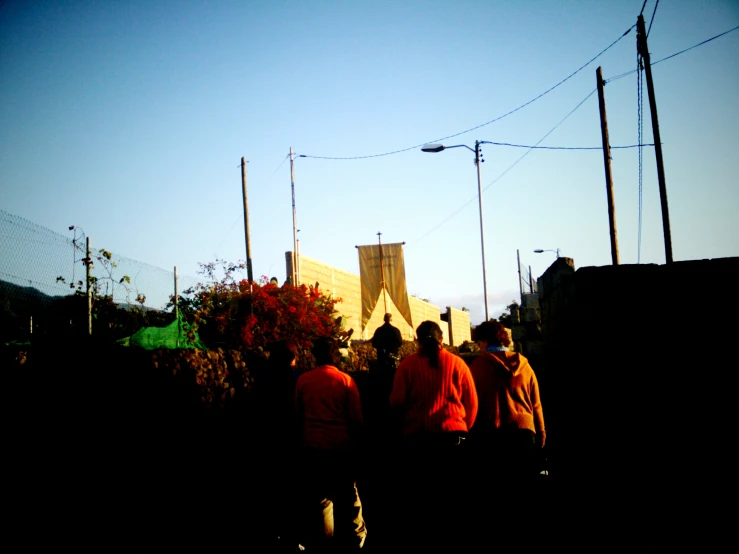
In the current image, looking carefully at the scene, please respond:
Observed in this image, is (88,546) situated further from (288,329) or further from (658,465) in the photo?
(288,329)

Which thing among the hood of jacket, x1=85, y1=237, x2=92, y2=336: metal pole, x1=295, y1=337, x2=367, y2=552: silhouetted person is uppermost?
x1=85, y1=237, x2=92, y2=336: metal pole

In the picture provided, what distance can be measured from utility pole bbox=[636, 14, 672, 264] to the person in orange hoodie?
9375 mm

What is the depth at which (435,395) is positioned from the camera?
4230 mm

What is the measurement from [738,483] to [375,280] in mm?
21283

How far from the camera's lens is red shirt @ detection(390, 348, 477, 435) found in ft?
13.8

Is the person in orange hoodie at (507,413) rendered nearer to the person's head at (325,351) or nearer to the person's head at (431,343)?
the person's head at (431,343)

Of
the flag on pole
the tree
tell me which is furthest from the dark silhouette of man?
the flag on pole

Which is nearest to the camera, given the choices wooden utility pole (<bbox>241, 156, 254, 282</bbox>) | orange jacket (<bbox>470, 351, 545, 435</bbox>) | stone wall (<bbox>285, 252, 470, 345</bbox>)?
orange jacket (<bbox>470, 351, 545, 435</bbox>)

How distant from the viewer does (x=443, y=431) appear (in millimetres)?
4148

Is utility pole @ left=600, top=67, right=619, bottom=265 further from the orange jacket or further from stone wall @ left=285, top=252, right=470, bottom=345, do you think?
the orange jacket

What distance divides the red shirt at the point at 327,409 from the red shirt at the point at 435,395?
380 millimetres

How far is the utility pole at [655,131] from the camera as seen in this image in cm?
1245

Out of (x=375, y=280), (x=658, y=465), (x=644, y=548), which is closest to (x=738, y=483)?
(x=658, y=465)

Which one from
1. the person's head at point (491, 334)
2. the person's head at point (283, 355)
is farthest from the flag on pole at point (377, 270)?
the person's head at point (491, 334)
